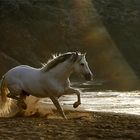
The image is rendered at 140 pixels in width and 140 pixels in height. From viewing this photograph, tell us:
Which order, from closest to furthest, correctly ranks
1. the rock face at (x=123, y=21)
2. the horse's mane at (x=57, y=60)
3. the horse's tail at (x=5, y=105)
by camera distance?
the horse's mane at (x=57, y=60)
the horse's tail at (x=5, y=105)
the rock face at (x=123, y=21)

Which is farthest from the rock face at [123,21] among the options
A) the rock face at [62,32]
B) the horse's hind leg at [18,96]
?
the horse's hind leg at [18,96]

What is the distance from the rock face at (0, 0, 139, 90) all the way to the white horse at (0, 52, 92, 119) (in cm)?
6297

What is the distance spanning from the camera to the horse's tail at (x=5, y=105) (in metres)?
15.1

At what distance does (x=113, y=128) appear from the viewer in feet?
37.8

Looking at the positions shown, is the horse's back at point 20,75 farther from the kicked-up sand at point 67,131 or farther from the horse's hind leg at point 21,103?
the kicked-up sand at point 67,131

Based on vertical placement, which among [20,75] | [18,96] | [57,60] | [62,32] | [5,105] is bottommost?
[62,32]

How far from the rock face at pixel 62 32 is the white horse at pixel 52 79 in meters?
63.0

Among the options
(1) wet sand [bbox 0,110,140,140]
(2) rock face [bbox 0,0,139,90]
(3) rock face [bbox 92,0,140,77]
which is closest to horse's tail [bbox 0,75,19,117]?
(1) wet sand [bbox 0,110,140,140]

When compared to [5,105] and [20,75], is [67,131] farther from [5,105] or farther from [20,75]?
[5,105]

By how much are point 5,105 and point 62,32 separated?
254ft

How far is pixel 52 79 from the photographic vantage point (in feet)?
46.3

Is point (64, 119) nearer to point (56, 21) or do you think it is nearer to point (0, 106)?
point (0, 106)

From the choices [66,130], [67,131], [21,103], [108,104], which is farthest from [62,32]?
[67,131]

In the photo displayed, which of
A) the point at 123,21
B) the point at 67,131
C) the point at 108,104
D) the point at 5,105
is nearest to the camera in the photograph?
the point at 67,131
